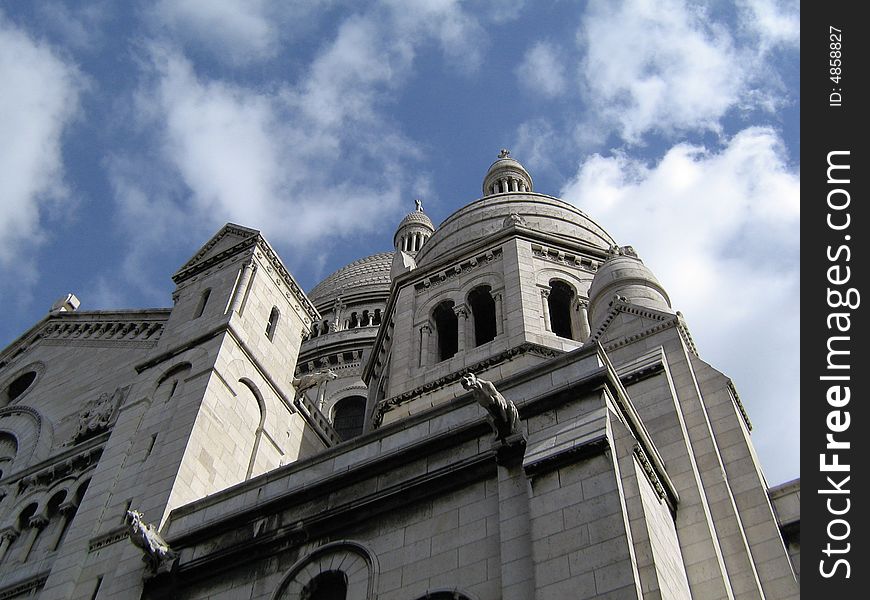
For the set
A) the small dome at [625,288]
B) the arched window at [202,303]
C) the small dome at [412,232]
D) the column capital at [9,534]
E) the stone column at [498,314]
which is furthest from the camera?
the small dome at [412,232]

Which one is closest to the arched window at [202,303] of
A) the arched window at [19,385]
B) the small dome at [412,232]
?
the arched window at [19,385]

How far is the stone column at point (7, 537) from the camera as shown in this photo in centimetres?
2156

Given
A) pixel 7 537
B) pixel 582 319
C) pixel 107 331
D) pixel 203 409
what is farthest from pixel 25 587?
pixel 582 319

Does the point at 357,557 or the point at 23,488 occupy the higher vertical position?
the point at 23,488

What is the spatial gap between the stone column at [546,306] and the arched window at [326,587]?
1372 cm

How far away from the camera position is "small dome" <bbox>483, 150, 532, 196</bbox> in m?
41.2

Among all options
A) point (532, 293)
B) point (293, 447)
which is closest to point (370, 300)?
point (532, 293)

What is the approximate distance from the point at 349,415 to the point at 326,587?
29083mm

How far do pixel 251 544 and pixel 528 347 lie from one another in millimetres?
11712

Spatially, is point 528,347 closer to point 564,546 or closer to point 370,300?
point 564,546

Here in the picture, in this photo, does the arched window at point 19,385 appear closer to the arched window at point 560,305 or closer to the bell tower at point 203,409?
the bell tower at point 203,409

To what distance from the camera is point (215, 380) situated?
21766mm

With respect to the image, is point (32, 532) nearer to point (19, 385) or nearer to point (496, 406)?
point (19, 385)

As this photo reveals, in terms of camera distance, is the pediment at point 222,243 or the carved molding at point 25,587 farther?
the pediment at point 222,243
